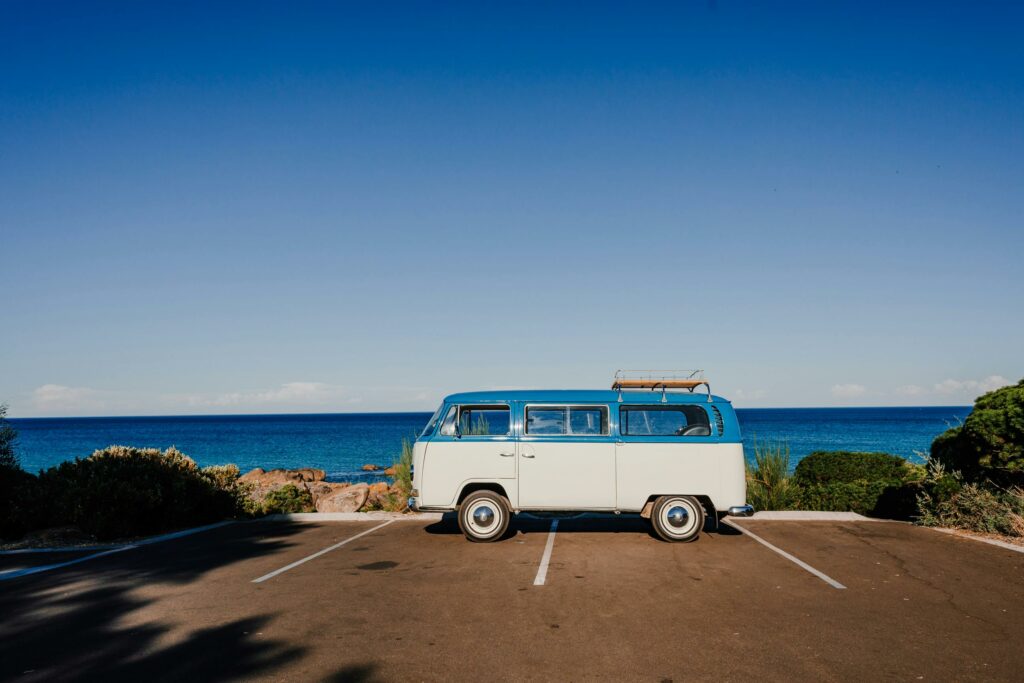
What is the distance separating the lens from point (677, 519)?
34.5 ft

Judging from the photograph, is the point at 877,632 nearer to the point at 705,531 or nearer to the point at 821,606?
the point at 821,606

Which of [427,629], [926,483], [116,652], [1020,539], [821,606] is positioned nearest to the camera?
[116,652]

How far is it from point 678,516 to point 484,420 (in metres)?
3.51

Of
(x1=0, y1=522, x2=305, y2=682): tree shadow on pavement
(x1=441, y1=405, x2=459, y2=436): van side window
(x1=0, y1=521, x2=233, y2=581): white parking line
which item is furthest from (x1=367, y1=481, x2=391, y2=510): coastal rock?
(x1=0, y1=522, x2=305, y2=682): tree shadow on pavement

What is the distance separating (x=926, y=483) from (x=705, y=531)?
4763 mm

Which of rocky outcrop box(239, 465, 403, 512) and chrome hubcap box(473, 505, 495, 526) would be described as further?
rocky outcrop box(239, 465, 403, 512)

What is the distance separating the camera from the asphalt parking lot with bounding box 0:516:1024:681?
5.54 metres

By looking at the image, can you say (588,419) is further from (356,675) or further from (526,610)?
(356,675)

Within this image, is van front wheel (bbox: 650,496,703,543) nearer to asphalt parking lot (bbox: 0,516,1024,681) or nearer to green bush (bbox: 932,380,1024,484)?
asphalt parking lot (bbox: 0,516,1024,681)

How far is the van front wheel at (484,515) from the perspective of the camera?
10.6 meters

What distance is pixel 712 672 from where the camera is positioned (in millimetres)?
5355

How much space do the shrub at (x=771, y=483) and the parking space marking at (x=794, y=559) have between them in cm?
328

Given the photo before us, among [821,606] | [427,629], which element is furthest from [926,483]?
[427,629]

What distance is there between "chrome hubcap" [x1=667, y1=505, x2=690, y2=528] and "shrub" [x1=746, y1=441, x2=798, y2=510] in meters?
5.23
